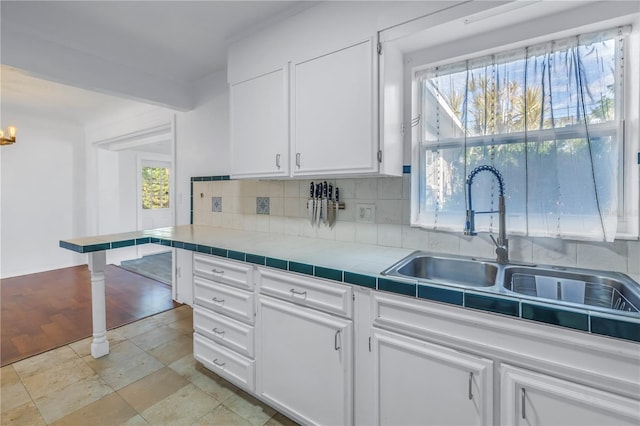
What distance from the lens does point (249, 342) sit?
5.42 ft

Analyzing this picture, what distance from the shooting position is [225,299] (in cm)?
175

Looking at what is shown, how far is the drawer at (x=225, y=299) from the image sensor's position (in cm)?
164

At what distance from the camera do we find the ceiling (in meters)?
1.84

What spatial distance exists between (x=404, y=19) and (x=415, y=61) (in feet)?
1.05

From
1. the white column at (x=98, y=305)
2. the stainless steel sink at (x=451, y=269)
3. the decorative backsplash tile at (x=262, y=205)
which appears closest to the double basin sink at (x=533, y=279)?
the stainless steel sink at (x=451, y=269)

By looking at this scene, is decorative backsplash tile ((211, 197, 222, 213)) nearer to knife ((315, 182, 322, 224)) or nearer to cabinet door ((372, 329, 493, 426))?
knife ((315, 182, 322, 224))

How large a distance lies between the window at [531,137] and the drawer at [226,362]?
1.32 m

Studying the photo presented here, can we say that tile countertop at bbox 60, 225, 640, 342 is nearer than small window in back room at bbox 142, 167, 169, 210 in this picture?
Yes

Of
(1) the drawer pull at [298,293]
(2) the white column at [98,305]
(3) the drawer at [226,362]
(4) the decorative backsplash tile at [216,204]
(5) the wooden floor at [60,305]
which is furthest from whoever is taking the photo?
(4) the decorative backsplash tile at [216,204]

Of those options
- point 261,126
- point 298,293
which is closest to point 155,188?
point 261,126

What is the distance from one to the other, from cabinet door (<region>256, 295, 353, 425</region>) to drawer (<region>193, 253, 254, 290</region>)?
0.15 meters

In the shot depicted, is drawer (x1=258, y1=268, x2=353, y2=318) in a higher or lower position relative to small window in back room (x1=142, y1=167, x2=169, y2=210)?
lower

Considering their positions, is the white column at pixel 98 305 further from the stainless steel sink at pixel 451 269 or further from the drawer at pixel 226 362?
the stainless steel sink at pixel 451 269

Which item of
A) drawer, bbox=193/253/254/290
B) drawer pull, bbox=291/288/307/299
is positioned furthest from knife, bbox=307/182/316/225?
drawer pull, bbox=291/288/307/299
